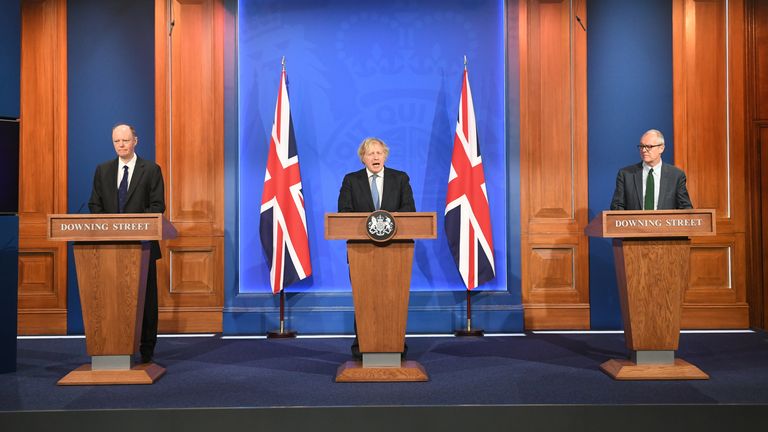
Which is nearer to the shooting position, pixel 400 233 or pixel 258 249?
pixel 400 233

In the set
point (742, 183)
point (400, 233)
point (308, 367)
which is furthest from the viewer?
point (742, 183)

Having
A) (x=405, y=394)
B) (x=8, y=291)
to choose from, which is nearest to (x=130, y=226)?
(x=8, y=291)

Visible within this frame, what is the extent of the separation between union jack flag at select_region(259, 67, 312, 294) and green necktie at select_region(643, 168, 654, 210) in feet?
9.14

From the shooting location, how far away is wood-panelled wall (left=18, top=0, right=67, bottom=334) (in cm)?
594

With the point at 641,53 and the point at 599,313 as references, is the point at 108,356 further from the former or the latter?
the point at 641,53

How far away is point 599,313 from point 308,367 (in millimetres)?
2904

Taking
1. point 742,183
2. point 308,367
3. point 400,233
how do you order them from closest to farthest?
1. point 400,233
2. point 308,367
3. point 742,183

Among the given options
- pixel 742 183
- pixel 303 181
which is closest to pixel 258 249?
pixel 303 181

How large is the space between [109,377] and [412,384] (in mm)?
1875

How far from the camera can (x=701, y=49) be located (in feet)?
19.7

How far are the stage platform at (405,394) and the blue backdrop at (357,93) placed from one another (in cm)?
147

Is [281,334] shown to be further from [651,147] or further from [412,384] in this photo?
[651,147]

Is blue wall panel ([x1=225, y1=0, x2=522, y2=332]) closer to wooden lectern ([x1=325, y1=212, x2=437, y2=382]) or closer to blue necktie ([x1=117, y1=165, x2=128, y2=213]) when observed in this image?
blue necktie ([x1=117, y1=165, x2=128, y2=213])

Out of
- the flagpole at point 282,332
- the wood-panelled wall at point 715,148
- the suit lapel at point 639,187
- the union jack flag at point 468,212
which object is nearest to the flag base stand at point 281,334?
the flagpole at point 282,332
